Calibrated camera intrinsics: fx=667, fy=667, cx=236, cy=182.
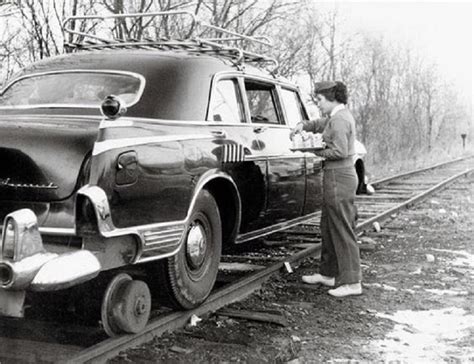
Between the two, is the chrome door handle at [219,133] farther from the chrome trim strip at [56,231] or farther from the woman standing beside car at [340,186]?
the chrome trim strip at [56,231]

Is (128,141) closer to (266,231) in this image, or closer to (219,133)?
(219,133)

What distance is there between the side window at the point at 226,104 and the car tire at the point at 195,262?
0.75 m

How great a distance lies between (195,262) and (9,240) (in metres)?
1.72

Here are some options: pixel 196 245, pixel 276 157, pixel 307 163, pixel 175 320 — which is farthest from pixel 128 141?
pixel 307 163

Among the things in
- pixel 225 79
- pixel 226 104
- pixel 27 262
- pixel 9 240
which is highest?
pixel 225 79

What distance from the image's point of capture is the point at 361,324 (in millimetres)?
4926

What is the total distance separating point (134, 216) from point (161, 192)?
0.95 feet

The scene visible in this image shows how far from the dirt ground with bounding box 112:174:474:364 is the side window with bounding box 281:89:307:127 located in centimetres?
151

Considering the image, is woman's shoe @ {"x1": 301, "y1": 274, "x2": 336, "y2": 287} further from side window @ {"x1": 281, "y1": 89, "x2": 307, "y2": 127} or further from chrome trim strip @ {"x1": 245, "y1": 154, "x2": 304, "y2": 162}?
side window @ {"x1": 281, "y1": 89, "x2": 307, "y2": 127}

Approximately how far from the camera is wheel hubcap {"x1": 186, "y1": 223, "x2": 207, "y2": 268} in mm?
4738

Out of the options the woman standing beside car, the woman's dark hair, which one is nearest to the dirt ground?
the woman standing beside car

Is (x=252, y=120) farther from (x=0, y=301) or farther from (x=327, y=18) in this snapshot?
(x=327, y=18)

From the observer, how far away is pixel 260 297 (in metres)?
5.52

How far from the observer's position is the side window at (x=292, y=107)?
695 centimetres
